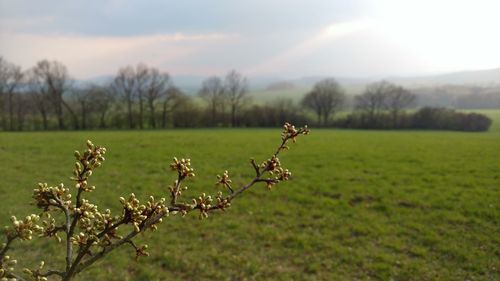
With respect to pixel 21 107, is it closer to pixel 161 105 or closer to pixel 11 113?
pixel 11 113

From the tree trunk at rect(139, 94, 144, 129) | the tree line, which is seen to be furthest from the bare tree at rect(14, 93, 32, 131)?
the tree trunk at rect(139, 94, 144, 129)

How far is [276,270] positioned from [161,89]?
7202 centimetres

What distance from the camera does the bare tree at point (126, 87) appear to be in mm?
71863

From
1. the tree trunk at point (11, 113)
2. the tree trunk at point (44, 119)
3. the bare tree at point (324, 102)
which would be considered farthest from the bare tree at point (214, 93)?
the tree trunk at point (11, 113)

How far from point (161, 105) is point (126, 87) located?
814 centimetres

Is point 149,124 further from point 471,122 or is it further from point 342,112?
point 471,122

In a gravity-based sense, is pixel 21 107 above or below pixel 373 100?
below

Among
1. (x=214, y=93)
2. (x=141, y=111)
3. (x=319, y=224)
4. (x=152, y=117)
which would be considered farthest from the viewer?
(x=214, y=93)

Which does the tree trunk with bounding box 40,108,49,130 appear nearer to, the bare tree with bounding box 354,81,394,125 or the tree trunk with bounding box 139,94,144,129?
the tree trunk with bounding box 139,94,144,129

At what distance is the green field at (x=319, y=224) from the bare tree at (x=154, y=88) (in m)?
52.3

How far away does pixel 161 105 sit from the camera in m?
75.1

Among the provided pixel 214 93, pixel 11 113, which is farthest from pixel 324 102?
pixel 11 113

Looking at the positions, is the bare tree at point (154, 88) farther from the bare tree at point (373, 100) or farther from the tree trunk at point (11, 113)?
the bare tree at point (373, 100)

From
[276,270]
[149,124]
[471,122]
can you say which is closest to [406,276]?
[276,270]
